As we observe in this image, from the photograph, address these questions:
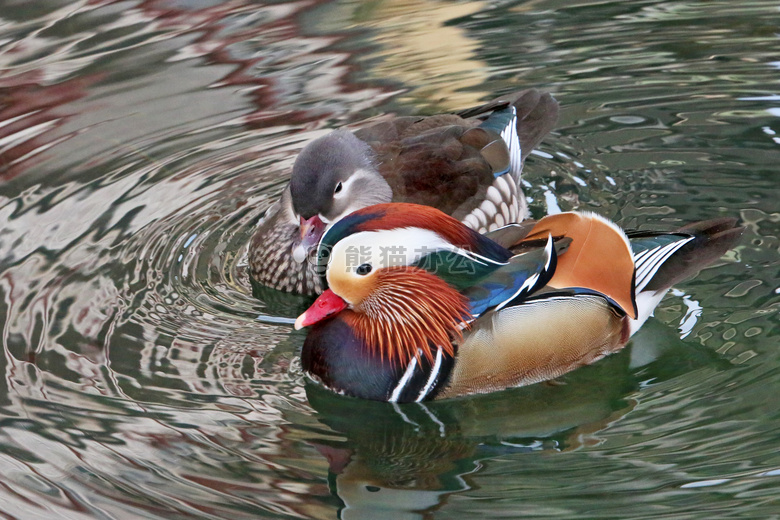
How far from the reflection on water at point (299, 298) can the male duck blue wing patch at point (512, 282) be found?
14.4 inches

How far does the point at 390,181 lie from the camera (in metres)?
4.53

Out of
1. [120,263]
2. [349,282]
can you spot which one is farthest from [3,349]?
[349,282]

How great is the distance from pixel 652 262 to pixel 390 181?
127cm

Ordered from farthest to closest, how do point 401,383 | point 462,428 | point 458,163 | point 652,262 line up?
point 458,163 → point 652,262 → point 401,383 → point 462,428

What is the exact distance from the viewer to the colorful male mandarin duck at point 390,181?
14.2 ft

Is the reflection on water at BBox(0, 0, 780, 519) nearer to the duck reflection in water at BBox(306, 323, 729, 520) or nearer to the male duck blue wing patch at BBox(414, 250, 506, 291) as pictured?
the duck reflection in water at BBox(306, 323, 729, 520)

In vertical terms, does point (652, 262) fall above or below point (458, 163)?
below

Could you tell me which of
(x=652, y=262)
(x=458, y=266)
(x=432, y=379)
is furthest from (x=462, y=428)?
(x=652, y=262)

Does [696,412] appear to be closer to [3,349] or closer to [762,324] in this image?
[762,324]

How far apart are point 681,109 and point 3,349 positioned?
373 centimetres

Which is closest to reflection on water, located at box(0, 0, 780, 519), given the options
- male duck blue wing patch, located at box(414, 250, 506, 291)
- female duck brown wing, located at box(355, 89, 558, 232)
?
female duck brown wing, located at box(355, 89, 558, 232)

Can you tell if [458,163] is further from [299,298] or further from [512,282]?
[512,282]

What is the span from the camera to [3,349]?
12.9 ft

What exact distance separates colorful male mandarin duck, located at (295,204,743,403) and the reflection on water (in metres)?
0.12
